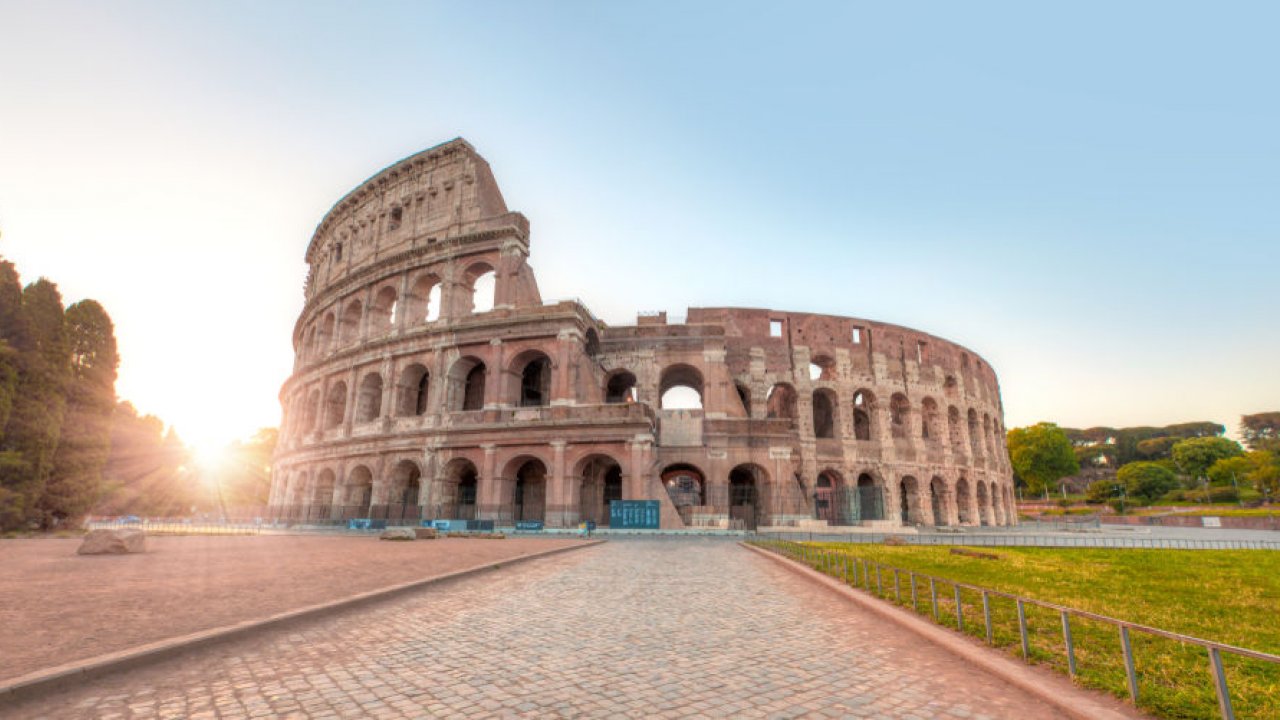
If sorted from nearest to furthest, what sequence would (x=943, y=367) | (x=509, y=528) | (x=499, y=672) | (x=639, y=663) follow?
(x=499, y=672) → (x=639, y=663) → (x=509, y=528) → (x=943, y=367)

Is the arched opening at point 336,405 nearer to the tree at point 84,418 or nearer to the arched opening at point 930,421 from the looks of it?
the tree at point 84,418

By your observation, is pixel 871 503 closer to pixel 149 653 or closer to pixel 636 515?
pixel 636 515

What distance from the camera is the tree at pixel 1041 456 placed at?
65000 millimetres

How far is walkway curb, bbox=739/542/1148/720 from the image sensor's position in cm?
355

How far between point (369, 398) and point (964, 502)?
126ft

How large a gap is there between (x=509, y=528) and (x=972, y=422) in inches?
1315

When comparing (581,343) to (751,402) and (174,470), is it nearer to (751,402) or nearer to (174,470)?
(751,402)

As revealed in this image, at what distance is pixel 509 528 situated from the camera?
25.0 meters

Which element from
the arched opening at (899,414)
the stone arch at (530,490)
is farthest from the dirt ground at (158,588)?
the arched opening at (899,414)

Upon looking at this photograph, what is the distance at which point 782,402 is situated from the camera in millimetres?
35156

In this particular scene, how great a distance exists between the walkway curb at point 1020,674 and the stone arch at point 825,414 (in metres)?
27.9

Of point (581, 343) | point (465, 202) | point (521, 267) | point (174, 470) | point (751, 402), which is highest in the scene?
point (465, 202)

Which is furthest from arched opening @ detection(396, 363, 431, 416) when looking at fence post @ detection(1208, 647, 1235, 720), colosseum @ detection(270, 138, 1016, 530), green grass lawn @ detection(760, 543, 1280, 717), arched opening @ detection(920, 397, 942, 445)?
arched opening @ detection(920, 397, 942, 445)

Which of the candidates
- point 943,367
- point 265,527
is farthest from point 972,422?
point 265,527
